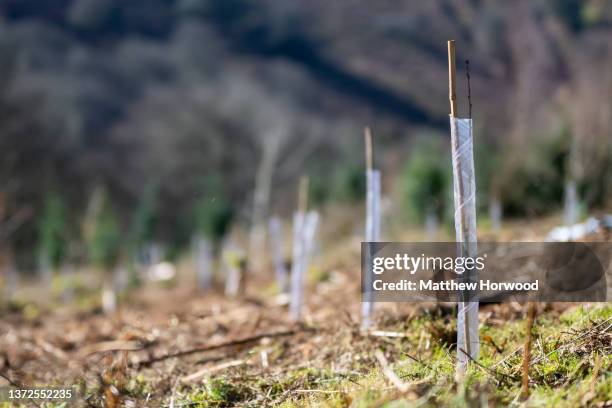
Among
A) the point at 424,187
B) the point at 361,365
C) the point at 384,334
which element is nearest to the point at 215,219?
the point at 424,187

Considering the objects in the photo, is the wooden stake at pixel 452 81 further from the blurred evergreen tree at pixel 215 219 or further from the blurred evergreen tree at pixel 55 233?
the blurred evergreen tree at pixel 55 233

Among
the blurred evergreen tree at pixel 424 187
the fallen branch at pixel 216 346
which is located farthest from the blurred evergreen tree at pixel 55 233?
the fallen branch at pixel 216 346

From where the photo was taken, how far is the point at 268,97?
59.5 meters

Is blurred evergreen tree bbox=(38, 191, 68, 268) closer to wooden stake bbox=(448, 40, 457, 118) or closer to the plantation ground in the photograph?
the plantation ground

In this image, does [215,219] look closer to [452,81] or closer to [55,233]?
[55,233]

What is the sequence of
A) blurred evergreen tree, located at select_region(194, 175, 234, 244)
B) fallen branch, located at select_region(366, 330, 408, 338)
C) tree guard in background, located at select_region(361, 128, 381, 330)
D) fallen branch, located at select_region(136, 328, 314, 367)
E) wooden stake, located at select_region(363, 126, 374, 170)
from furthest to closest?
blurred evergreen tree, located at select_region(194, 175, 234, 244) → wooden stake, located at select_region(363, 126, 374, 170) → tree guard in background, located at select_region(361, 128, 381, 330) → fallen branch, located at select_region(136, 328, 314, 367) → fallen branch, located at select_region(366, 330, 408, 338)

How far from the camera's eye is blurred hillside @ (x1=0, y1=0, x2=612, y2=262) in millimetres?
21422

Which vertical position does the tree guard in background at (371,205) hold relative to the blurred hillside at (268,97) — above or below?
below

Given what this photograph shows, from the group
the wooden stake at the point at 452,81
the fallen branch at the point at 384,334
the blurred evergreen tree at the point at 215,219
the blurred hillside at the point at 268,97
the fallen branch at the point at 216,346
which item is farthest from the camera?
the blurred evergreen tree at the point at 215,219

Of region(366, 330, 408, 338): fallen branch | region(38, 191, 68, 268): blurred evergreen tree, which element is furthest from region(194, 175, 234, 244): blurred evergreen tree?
region(366, 330, 408, 338): fallen branch

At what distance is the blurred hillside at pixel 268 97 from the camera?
843 inches

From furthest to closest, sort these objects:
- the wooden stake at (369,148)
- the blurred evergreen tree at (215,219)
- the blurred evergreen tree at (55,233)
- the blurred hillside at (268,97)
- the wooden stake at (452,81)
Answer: the blurred evergreen tree at (215,219) → the blurred hillside at (268,97) → the blurred evergreen tree at (55,233) → the wooden stake at (369,148) → the wooden stake at (452,81)

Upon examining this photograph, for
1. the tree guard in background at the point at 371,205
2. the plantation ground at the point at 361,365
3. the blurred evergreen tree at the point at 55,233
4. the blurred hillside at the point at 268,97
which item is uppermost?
the blurred hillside at the point at 268,97

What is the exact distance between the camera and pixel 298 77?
235ft
